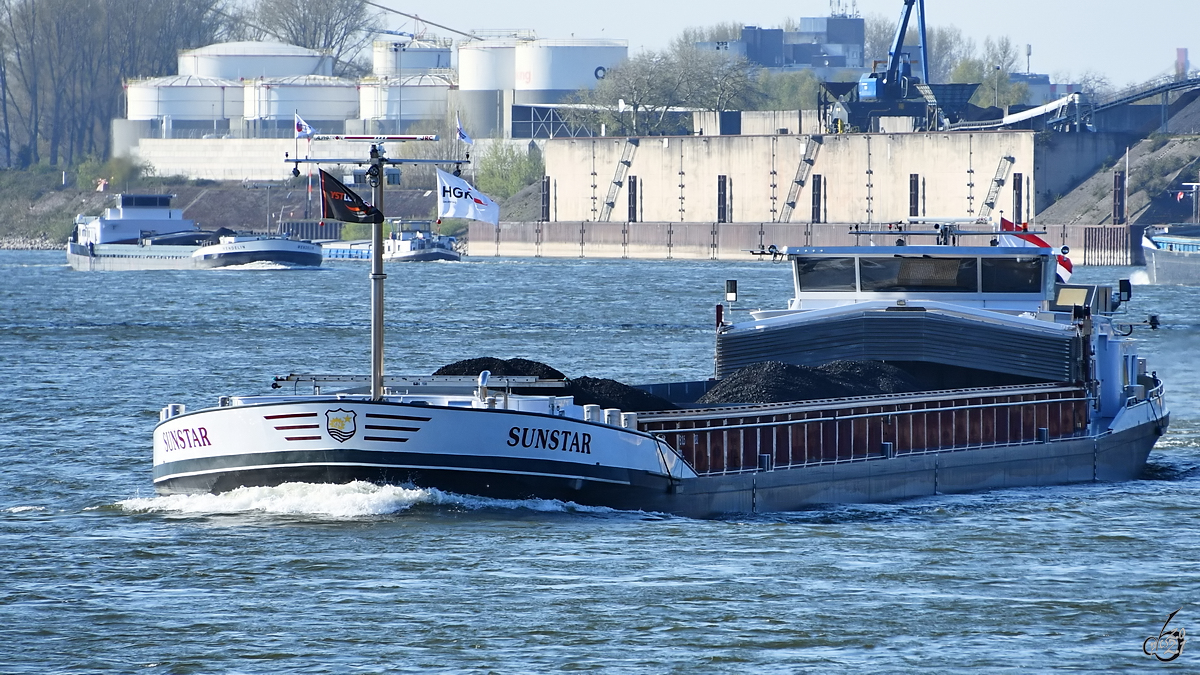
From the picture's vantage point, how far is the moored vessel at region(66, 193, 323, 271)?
5123 inches

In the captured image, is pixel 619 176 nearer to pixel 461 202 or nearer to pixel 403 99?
pixel 403 99

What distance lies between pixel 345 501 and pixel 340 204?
3.64 meters

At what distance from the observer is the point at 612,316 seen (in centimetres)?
7381

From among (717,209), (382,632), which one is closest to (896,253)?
(382,632)

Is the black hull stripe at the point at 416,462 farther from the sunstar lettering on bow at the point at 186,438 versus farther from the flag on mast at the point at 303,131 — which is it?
the flag on mast at the point at 303,131

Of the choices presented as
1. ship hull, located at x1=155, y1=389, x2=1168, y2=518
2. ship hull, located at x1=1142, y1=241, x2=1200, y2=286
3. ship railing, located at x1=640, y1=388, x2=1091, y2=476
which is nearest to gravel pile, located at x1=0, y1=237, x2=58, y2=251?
ship hull, located at x1=1142, y1=241, x2=1200, y2=286

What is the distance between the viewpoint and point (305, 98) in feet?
646

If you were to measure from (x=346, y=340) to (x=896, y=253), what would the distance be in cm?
3307

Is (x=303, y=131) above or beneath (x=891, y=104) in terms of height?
beneath

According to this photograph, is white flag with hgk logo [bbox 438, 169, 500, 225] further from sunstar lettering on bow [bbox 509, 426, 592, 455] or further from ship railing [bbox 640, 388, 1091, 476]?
ship railing [bbox 640, 388, 1091, 476]

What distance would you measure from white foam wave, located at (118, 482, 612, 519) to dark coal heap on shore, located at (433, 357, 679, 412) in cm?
192

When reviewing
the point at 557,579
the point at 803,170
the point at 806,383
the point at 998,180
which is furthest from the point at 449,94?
the point at 557,579

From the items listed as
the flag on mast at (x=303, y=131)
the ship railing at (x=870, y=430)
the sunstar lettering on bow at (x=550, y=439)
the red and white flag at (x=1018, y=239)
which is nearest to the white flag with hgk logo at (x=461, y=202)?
the sunstar lettering on bow at (x=550, y=439)

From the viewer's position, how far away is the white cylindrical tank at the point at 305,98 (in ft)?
645
